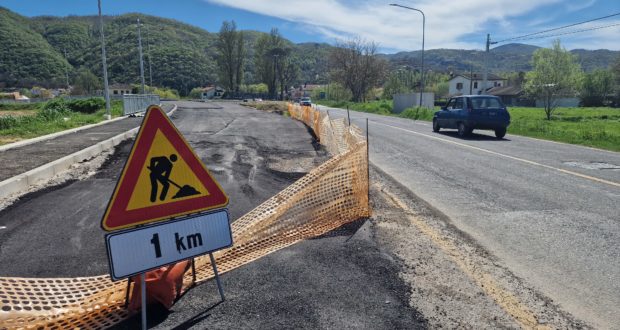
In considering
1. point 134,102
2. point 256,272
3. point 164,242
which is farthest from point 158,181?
point 134,102

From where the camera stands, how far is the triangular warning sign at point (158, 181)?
9.55ft

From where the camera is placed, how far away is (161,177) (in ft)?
10.1

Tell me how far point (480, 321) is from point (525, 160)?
29.8 ft

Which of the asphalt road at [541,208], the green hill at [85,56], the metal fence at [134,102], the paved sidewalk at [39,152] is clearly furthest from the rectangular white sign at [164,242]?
the green hill at [85,56]

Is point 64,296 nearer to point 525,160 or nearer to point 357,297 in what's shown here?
point 357,297

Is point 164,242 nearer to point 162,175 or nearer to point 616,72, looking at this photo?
point 162,175

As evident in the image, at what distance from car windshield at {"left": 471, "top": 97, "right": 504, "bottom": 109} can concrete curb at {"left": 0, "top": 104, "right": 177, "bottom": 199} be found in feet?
44.4

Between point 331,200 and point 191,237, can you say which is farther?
point 331,200

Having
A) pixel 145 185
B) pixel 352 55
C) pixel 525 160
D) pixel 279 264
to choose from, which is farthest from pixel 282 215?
pixel 352 55

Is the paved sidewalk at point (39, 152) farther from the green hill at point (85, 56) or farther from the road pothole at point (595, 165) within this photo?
the green hill at point (85, 56)

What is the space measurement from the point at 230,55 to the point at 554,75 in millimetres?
89570

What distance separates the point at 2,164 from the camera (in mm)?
8836

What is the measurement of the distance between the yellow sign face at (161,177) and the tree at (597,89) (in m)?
86.2

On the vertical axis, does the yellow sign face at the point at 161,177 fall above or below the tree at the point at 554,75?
below
